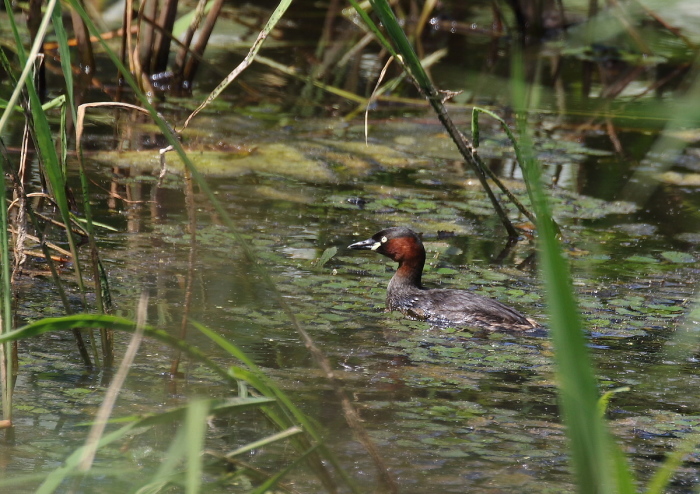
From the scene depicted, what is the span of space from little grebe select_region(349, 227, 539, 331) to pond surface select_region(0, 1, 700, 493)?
0.10m

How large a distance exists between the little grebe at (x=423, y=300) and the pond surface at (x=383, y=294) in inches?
4.1

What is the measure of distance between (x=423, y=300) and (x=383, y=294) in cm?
26

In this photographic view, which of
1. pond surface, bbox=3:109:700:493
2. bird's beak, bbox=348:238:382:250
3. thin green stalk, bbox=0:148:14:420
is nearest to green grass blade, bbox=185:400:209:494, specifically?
thin green stalk, bbox=0:148:14:420

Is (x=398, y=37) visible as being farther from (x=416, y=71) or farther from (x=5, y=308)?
(x=5, y=308)

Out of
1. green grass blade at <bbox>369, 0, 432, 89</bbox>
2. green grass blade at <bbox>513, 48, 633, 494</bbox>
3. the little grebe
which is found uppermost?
green grass blade at <bbox>369, 0, 432, 89</bbox>

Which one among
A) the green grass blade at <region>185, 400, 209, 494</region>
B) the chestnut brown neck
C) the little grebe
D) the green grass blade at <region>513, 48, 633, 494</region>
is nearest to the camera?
the green grass blade at <region>513, 48, 633, 494</region>

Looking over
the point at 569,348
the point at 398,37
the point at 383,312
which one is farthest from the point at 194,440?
the point at 383,312

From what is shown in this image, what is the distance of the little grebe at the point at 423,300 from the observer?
4.95m

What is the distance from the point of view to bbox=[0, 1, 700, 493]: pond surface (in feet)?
10.6

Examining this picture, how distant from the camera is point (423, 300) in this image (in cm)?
536

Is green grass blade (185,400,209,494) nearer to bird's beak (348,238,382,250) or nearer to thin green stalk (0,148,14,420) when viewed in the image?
thin green stalk (0,148,14,420)

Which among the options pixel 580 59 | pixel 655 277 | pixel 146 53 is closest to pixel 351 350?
pixel 655 277

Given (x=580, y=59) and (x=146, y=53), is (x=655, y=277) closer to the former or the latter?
(x=146, y=53)

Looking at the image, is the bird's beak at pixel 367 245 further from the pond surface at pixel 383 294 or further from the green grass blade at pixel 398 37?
the green grass blade at pixel 398 37
